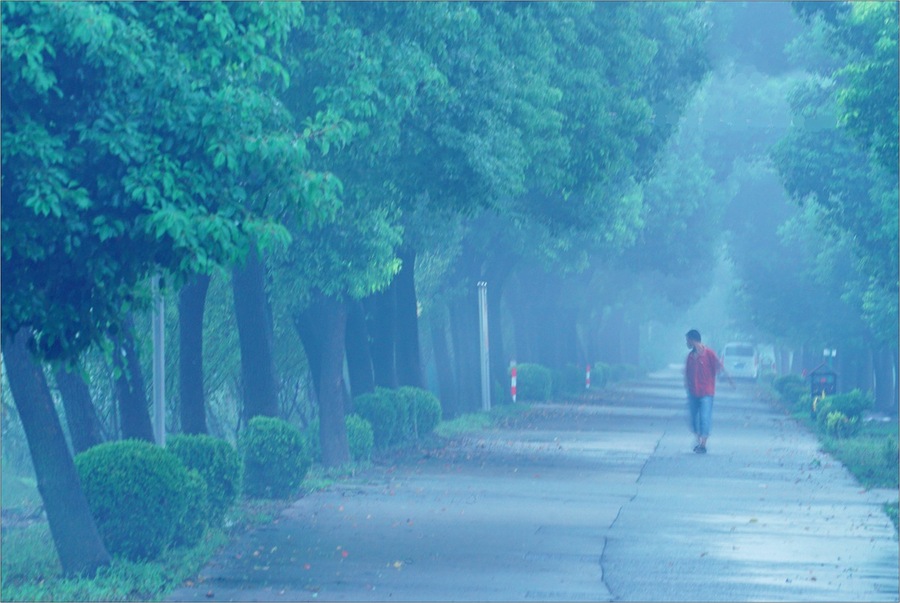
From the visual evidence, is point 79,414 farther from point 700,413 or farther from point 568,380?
point 568,380

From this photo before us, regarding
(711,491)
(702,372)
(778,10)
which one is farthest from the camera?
(778,10)

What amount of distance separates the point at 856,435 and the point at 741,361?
47.7 meters

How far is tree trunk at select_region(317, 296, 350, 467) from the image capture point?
1855 centimetres

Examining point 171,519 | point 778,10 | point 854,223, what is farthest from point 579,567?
point 778,10

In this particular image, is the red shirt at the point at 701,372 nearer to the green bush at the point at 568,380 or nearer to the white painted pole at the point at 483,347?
the white painted pole at the point at 483,347

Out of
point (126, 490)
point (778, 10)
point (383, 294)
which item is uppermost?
point (778, 10)

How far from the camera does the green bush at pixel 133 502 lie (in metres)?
10.7

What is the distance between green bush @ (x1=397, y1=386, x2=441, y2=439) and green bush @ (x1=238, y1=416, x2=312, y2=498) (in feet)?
22.8

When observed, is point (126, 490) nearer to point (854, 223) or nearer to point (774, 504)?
point (774, 504)

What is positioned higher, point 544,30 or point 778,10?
point 778,10

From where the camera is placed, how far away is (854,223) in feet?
77.0

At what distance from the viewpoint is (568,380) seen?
154 ft

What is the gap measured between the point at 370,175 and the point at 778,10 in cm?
2542

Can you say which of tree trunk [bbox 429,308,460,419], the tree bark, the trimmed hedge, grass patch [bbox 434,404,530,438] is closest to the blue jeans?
the trimmed hedge
